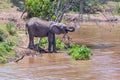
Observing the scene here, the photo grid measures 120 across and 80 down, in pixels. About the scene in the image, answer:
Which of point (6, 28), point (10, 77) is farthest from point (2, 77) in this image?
point (6, 28)

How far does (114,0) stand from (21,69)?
123 feet

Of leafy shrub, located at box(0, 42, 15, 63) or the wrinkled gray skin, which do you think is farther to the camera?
the wrinkled gray skin

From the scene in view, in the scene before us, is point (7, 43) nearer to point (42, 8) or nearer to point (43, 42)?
point (43, 42)

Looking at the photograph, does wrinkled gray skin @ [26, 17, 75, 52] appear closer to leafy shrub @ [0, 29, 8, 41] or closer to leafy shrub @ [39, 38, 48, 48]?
leafy shrub @ [39, 38, 48, 48]

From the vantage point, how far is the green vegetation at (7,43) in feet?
56.4

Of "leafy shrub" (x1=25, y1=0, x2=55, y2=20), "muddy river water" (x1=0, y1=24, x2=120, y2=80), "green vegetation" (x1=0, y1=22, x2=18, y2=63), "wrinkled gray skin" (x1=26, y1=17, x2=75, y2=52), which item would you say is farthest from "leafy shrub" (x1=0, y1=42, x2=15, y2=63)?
"leafy shrub" (x1=25, y1=0, x2=55, y2=20)

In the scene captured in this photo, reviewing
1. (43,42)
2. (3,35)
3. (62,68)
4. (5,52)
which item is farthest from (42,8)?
(62,68)

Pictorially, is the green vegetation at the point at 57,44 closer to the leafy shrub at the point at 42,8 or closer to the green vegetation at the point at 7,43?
the green vegetation at the point at 7,43

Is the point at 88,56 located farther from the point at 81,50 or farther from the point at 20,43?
the point at 20,43

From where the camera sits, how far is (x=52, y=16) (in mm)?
24359

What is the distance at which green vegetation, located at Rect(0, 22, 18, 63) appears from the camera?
17.2m

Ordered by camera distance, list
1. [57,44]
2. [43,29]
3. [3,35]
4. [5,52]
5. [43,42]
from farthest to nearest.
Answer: [43,42] < [57,44] < [43,29] < [3,35] < [5,52]

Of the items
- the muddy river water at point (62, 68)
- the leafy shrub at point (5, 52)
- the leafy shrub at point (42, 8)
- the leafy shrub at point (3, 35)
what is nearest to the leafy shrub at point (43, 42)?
the leafy shrub at point (3, 35)

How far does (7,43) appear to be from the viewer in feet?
63.8
